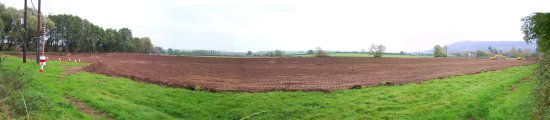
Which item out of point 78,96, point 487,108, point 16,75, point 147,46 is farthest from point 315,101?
point 147,46

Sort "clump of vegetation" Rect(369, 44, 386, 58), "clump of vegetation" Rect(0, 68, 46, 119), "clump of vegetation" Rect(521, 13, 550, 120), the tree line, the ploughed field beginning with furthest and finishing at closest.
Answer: "clump of vegetation" Rect(369, 44, 386, 58) < the tree line < the ploughed field < "clump of vegetation" Rect(521, 13, 550, 120) < "clump of vegetation" Rect(0, 68, 46, 119)

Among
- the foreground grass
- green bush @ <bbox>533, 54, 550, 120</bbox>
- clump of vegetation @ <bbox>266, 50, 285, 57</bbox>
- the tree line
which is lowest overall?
the foreground grass

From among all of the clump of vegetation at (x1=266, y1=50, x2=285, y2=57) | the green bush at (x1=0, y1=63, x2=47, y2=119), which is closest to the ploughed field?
the green bush at (x1=0, y1=63, x2=47, y2=119)

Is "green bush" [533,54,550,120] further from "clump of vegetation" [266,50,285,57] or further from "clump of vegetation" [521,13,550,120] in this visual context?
"clump of vegetation" [266,50,285,57]

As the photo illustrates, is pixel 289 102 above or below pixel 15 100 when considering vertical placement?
below

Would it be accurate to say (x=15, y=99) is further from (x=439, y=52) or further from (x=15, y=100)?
(x=439, y=52)

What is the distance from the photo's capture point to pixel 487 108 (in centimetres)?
1784

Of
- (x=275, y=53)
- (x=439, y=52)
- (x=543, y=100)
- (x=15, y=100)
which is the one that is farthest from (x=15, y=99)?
(x=439, y=52)

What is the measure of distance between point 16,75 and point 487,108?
20609 millimetres

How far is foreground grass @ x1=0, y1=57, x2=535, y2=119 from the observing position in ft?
53.4

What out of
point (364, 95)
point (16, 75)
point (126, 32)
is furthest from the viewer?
point (126, 32)

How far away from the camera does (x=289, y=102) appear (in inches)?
780

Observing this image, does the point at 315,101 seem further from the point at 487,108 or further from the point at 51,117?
the point at 51,117

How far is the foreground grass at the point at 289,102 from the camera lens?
53.4 feet
